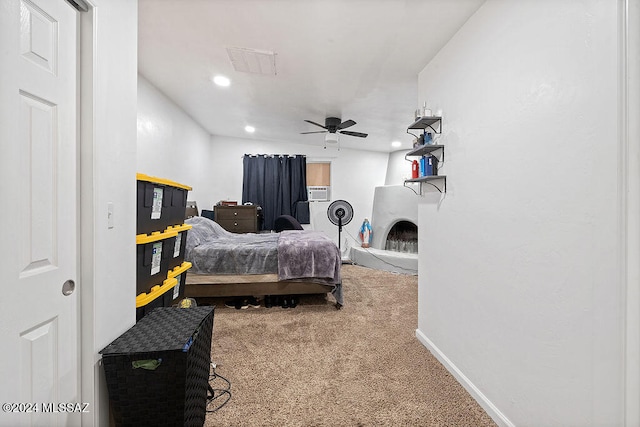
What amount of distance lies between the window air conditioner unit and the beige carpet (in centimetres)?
277

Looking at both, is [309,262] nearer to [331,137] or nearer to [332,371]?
[332,371]

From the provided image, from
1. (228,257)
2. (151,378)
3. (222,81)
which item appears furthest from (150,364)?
(222,81)

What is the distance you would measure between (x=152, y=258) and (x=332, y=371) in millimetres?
1343

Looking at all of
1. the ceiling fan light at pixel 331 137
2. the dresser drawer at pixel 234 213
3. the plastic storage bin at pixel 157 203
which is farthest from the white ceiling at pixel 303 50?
the dresser drawer at pixel 234 213

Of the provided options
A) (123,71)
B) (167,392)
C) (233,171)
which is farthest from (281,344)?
(233,171)

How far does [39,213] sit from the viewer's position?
834 millimetres

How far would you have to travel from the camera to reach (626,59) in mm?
798

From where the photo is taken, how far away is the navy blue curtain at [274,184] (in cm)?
498

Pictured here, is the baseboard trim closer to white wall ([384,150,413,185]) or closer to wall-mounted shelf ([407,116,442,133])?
wall-mounted shelf ([407,116,442,133])

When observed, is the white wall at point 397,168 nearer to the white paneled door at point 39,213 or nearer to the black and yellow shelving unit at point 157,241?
the black and yellow shelving unit at point 157,241

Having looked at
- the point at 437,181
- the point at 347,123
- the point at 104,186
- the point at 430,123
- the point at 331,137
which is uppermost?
the point at 347,123

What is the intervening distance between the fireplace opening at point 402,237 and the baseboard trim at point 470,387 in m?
2.63

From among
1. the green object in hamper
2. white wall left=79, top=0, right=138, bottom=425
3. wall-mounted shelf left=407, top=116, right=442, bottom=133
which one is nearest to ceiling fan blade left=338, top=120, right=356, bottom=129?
wall-mounted shelf left=407, top=116, right=442, bottom=133

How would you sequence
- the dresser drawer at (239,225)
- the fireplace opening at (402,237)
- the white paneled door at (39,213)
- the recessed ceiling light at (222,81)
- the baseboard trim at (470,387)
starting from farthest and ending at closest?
the fireplace opening at (402,237), the dresser drawer at (239,225), the recessed ceiling light at (222,81), the baseboard trim at (470,387), the white paneled door at (39,213)
